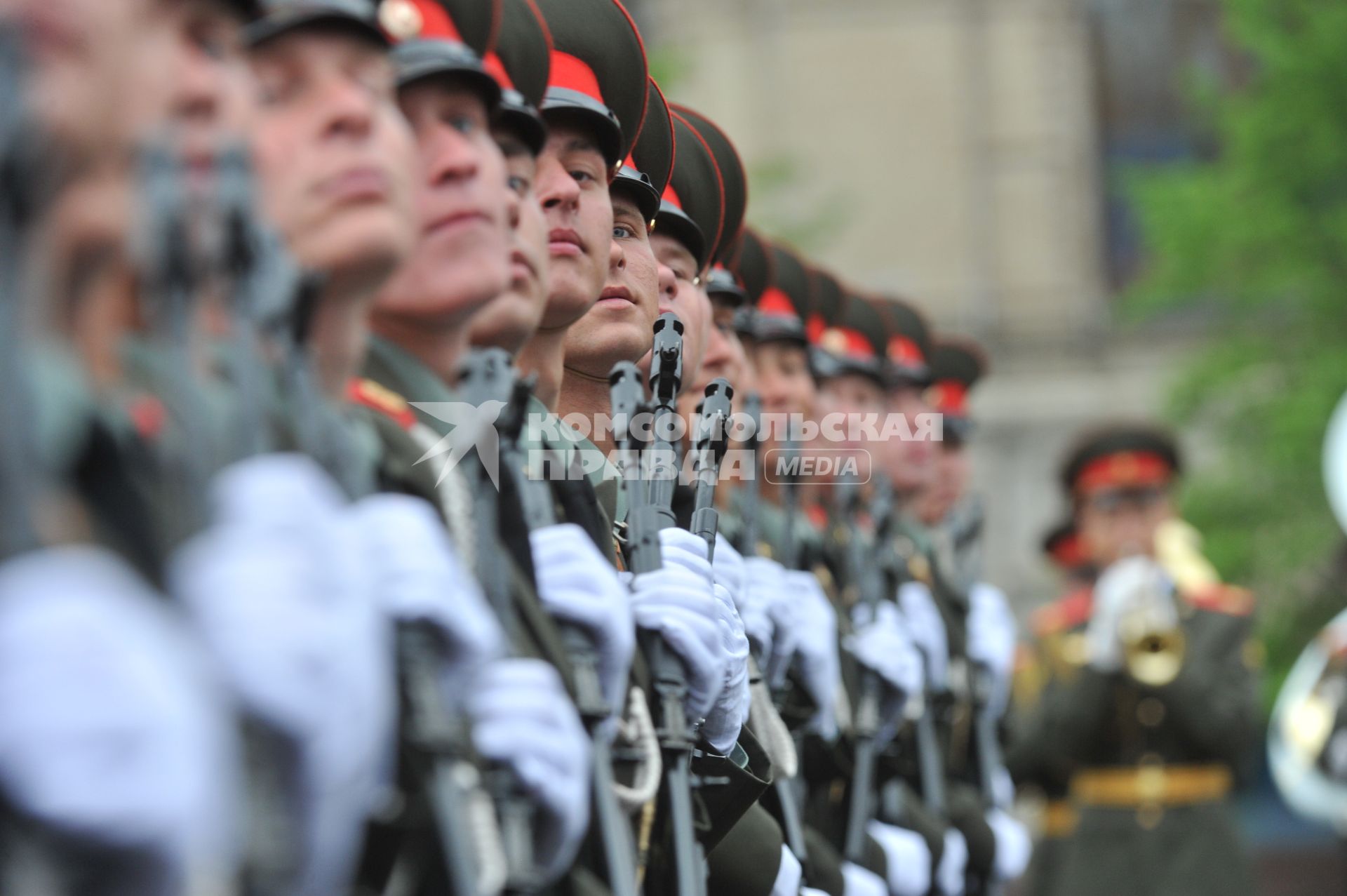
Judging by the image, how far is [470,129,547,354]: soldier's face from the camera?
297 cm

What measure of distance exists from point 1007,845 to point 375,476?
5.81 metres

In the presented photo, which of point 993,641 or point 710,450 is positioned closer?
point 710,450

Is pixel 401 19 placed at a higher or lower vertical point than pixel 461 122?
Result: higher

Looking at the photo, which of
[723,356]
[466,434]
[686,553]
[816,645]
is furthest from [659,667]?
[723,356]

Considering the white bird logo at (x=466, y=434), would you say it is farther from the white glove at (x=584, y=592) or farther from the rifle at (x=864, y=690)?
the rifle at (x=864, y=690)

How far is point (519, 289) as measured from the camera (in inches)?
119

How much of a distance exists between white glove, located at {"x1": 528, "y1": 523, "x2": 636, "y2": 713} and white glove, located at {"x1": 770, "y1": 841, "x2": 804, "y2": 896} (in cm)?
139

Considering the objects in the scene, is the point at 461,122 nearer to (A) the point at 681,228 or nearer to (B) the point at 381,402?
(B) the point at 381,402

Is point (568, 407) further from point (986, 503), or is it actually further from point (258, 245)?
point (986, 503)

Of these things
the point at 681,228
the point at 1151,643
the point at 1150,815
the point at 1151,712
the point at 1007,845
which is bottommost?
the point at 1150,815

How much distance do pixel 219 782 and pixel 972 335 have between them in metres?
21.0

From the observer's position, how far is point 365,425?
2570mm

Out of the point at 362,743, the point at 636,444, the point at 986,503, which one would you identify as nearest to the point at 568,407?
the point at 636,444

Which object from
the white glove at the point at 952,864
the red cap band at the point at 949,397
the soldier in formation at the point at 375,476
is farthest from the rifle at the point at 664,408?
the red cap band at the point at 949,397
